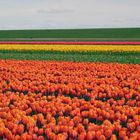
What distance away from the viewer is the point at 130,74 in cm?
1199

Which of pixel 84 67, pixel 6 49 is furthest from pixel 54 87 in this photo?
pixel 6 49

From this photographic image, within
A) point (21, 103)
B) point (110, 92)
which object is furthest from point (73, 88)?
point (21, 103)

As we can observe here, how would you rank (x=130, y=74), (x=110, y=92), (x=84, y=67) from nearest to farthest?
(x=110, y=92) < (x=130, y=74) < (x=84, y=67)

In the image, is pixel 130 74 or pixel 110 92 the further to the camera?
pixel 130 74

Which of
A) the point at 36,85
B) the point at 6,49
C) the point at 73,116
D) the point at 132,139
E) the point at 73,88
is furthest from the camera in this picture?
the point at 6,49

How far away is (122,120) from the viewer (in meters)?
5.95

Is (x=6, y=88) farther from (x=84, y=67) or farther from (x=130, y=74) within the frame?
(x=84, y=67)

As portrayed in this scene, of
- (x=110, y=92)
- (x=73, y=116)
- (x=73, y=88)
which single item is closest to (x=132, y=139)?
(x=73, y=116)

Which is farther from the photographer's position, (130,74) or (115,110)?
(130,74)

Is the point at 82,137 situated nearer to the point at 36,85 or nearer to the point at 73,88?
the point at 73,88

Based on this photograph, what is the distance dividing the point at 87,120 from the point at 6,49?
30015mm

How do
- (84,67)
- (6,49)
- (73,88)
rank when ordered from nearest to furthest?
(73,88) → (84,67) → (6,49)

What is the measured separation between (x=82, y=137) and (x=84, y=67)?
34.3 feet

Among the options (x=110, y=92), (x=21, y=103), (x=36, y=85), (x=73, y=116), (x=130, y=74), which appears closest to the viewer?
(x=73, y=116)
